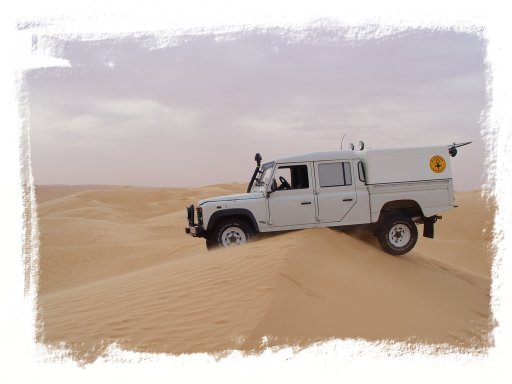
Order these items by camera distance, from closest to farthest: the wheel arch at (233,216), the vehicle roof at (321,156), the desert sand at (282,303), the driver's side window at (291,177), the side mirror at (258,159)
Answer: the desert sand at (282,303) < the wheel arch at (233,216) < the driver's side window at (291,177) < the vehicle roof at (321,156) < the side mirror at (258,159)

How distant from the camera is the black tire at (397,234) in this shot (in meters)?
10.1

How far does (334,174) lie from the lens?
397 inches

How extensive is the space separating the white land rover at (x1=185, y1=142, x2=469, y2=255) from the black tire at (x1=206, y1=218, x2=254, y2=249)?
0.07ft

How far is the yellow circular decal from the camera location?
33.2 ft

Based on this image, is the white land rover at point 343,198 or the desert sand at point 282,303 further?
the white land rover at point 343,198

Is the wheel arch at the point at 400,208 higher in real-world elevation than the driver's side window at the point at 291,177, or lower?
lower

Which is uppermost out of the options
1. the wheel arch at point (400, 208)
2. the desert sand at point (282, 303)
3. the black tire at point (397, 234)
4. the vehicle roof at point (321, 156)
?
the vehicle roof at point (321, 156)

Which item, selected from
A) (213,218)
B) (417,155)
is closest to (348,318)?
(213,218)

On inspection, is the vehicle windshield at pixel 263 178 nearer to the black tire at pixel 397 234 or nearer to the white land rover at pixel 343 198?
the white land rover at pixel 343 198

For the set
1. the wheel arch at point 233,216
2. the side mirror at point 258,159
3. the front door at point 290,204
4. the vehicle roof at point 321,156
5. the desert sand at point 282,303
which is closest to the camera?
the desert sand at point 282,303

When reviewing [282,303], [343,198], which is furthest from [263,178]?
[282,303]

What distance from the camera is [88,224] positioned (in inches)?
869

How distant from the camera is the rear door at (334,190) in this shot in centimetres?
994

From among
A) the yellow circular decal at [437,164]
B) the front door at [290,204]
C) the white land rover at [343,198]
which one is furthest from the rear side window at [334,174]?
the yellow circular decal at [437,164]
